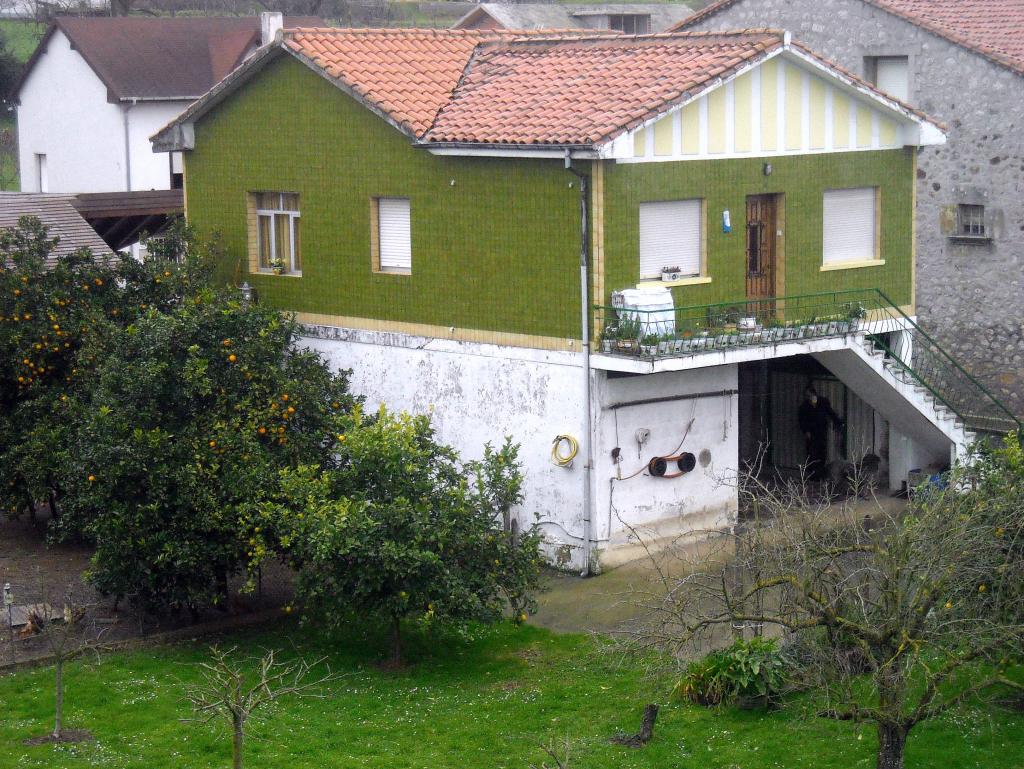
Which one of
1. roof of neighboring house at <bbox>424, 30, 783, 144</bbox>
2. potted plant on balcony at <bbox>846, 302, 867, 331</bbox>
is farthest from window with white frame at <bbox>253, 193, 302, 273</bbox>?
potted plant on balcony at <bbox>846, 302, 867, 331</bbox>

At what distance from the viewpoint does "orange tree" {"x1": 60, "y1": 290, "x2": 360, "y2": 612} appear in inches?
652

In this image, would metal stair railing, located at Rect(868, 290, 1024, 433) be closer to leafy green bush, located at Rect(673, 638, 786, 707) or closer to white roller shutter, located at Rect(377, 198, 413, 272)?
white roller shutter, located at Rect(377, 198, 413, 272)

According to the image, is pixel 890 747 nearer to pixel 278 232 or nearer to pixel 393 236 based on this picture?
pixel 393 236

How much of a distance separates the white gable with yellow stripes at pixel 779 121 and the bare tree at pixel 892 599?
6918 millimetres

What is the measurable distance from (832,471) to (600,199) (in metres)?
7.20

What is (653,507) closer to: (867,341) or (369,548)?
(867,341)

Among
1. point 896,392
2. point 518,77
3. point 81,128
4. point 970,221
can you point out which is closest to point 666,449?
point 896,392

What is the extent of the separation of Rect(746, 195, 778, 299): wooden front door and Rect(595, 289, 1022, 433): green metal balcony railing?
36cm

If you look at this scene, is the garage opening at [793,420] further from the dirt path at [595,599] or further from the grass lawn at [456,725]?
the grass lawn at [456,725]

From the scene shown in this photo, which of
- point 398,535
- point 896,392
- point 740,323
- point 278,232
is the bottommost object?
point 398,535

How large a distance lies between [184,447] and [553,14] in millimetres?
33447

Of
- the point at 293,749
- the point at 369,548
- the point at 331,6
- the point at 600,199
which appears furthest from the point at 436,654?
the point at 331,6

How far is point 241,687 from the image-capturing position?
15.0 metres

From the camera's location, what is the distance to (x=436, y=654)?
16750mm
